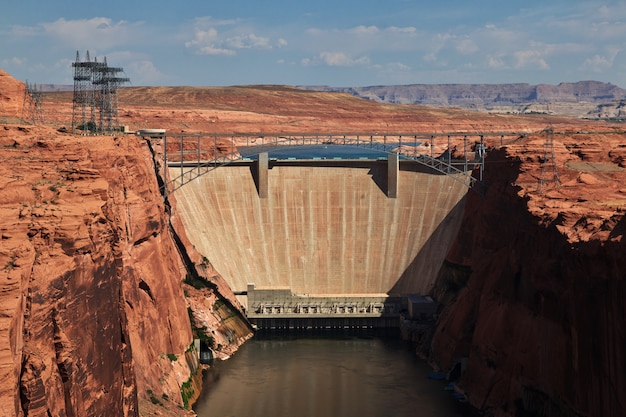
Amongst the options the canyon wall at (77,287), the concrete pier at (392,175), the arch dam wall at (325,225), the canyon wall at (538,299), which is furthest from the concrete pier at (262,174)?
the canyon wall at (77,287)

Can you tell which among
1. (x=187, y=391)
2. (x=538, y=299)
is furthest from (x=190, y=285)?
(x=538, y=299)

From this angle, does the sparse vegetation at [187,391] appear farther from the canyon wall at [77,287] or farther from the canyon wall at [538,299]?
the canyon wall at [538,299]

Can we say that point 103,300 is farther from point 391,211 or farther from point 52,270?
point 391,211

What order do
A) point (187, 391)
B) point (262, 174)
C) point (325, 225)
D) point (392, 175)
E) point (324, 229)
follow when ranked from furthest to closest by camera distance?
1. point (392, 175)
2. point (262, 174)
3. point (325, 225)
4. point (324, 229)
5. point (187, 391)

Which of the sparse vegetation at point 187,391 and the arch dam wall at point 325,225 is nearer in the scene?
the sparse vegetation at point 187,391

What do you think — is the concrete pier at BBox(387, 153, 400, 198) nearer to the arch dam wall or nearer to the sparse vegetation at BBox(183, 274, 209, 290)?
the arch dam wall

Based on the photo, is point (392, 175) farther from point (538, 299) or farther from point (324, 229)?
point (538, 299)
